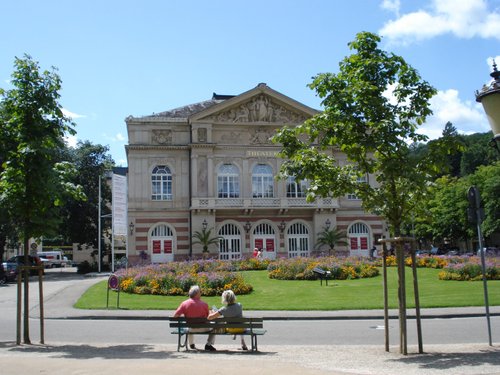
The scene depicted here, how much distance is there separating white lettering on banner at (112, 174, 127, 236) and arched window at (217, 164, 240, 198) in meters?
16.8

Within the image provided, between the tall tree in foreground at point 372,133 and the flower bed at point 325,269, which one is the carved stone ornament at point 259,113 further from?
the tall tree in foreground at point 372,133

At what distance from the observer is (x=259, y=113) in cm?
5212

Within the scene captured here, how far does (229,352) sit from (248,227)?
39.6m

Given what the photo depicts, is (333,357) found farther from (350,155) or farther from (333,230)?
(333,230)

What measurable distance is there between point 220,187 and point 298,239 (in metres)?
8.88

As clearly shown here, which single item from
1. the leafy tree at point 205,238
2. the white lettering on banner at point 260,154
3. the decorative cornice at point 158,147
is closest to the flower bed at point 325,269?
the leafy tree at point 205,238

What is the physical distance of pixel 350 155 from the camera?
484 inches

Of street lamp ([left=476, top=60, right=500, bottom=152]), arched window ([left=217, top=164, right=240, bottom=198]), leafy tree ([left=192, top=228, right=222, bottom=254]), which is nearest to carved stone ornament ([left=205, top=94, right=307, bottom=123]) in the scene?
arched window ([left=217, top=164, right=240, bottom=198])

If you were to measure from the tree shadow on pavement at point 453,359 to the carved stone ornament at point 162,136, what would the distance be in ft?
140

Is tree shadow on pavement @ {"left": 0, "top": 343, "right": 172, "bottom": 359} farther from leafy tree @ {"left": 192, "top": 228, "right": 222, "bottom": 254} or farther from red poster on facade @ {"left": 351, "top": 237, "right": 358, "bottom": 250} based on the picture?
red poster on facade @ {"left": 351, "top": 237, "right": 358, "bottom": 250}

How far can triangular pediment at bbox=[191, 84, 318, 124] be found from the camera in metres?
51.5

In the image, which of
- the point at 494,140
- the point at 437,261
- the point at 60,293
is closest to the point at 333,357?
the point at 494,140

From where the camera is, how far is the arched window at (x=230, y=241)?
51.2m

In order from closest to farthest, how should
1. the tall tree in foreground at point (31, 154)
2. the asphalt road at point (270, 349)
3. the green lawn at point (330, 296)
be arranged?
the asphalt road at point (270, 349), the tall tree in foreground at point (31, 154), the green lawn at point (330, 296)
